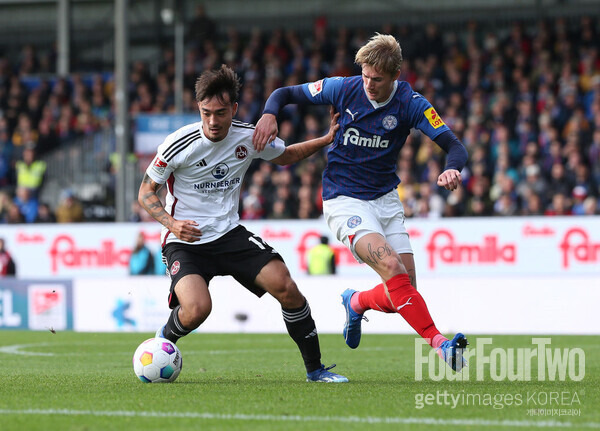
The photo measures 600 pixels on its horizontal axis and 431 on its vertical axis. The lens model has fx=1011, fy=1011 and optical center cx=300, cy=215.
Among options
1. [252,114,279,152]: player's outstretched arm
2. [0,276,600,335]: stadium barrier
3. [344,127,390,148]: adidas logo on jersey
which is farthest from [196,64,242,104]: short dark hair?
[0,276,600,335]: stadium barrier

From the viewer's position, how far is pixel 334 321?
1477cm

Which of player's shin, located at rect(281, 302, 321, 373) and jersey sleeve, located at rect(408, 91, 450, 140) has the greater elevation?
jersey sleeve, located at rect(408, 91, 450, 140)

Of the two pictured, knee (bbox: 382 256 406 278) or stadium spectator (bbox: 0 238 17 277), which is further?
stadium spectator (bbox: 0 238 17 277)

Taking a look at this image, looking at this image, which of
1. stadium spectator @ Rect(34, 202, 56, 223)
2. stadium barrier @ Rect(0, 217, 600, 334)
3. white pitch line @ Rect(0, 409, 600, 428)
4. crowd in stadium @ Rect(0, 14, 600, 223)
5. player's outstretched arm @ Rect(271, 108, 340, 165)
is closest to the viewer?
white pitch line @ Rect(0, 409, 600, 428)

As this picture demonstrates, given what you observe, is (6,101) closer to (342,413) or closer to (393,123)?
(393,123)

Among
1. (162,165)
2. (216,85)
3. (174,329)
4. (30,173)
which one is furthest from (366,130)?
(30,173)

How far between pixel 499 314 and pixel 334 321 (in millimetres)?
2374

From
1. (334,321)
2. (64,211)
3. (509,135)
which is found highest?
(509,135)

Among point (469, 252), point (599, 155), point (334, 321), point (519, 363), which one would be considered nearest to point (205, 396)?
point (519, 363)

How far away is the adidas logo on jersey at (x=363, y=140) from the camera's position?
7.00 m

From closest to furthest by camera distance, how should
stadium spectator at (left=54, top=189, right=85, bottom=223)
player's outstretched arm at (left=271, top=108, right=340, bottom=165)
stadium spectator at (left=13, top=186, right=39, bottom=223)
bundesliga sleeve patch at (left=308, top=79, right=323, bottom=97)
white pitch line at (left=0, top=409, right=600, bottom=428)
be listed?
white pitch line at (left=0, top=409, right=600, bottom=428) → player's outstretched arm at (left=271, top=108, right=340, bottom=165) → bundesliga sleeve patch at (left=308, top=79, right=323, bottom=97) → stadium spectator at (left=54, top=189, right=85, bottom=223) → stadium spectator at (left=13, top=186, right=39, bottom=223)

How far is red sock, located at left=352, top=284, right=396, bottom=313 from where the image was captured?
7.13 meters

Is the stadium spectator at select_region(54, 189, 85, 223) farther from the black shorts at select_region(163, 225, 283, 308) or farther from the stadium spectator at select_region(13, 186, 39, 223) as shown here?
the black shorts at select_region(163, 225, 283, 308)

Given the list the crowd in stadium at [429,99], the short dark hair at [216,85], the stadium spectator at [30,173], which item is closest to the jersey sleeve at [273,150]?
the short dark hair at [216,85]
